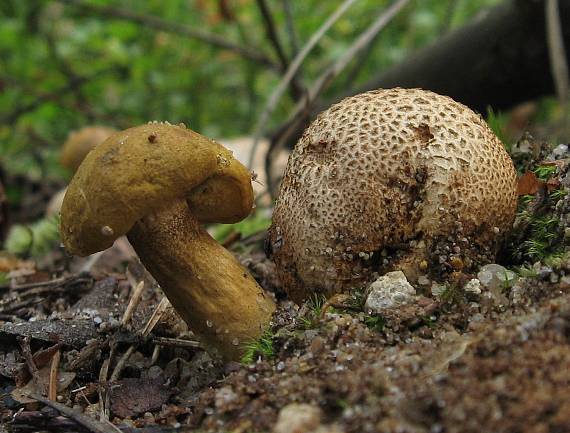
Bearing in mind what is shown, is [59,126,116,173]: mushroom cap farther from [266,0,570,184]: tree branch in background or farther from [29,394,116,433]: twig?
[29,394,116,433]: twig

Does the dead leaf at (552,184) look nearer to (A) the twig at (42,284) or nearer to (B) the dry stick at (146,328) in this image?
(B) the dry stick at (146,328)

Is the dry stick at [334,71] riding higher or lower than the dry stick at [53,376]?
higher

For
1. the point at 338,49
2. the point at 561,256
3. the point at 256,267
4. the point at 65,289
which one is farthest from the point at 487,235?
the point at 338,49

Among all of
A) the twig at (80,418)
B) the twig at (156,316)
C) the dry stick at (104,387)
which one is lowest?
the dry stick at (104,387)

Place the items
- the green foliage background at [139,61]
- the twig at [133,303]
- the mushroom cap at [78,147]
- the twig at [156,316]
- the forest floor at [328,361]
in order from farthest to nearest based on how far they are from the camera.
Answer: the green foliage background at [139,61], the mushroom cap at [78,147], the twig at [133,303], the twig at [156,316], the forest floor at [328,361]

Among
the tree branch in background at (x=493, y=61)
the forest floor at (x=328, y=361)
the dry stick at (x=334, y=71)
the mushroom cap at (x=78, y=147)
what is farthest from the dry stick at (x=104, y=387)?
the mushroom cap at (x=78, y=147)

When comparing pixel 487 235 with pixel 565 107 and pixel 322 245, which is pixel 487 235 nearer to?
pixel 322 245

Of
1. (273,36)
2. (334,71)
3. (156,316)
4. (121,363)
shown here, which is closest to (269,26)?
(273,36)
